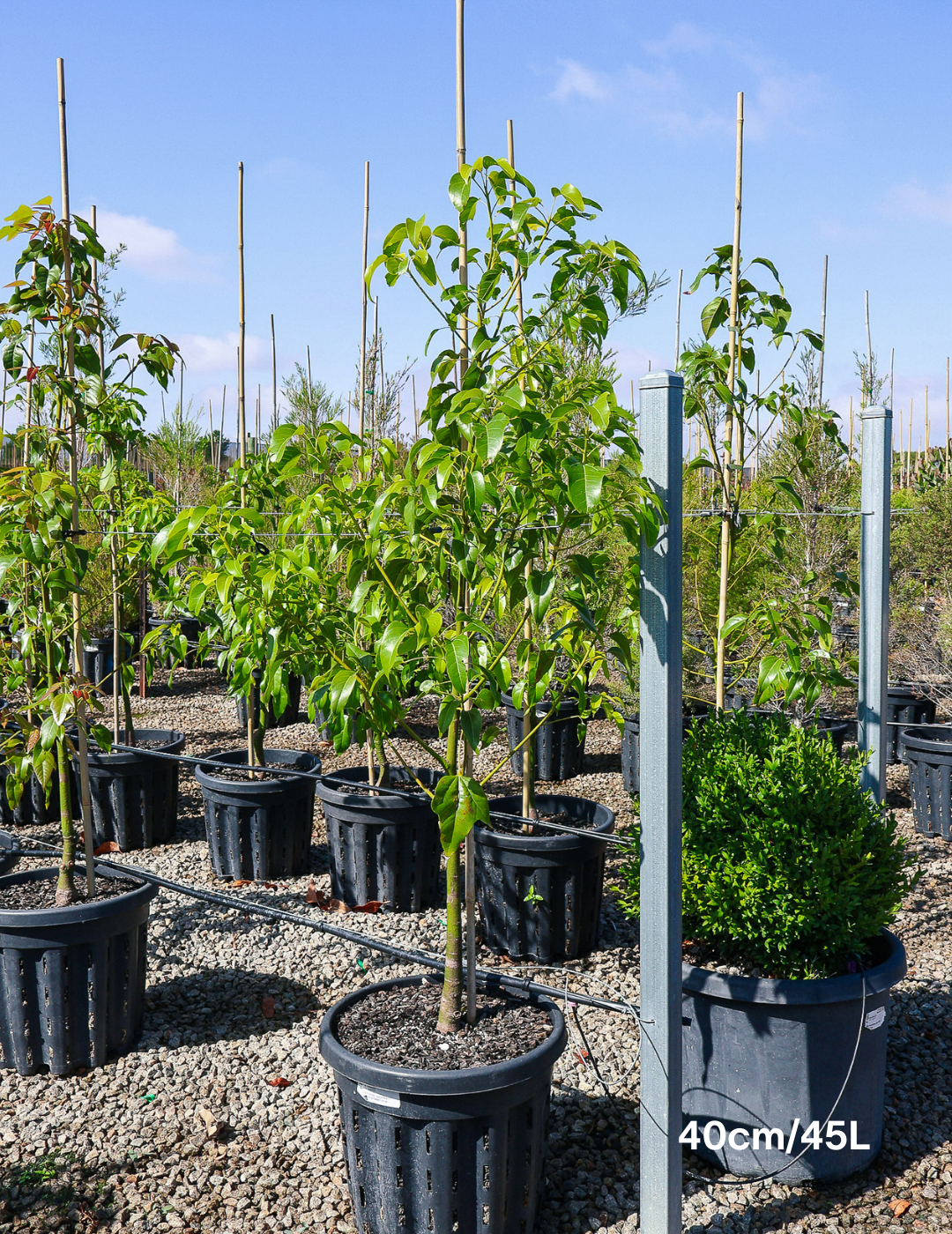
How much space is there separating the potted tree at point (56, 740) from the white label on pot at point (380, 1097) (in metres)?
1.13

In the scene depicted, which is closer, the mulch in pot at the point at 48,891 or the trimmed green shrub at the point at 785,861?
the trimmed green shrub at the point at 785,861

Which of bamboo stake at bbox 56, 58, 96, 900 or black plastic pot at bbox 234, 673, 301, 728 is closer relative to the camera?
bamboo stake at bbox 56, 58, 96, 900

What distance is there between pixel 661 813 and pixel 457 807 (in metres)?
0.41

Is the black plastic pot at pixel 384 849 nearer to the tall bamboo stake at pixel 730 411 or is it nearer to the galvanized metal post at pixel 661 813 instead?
the tall bamboo stake at pixel 730 411

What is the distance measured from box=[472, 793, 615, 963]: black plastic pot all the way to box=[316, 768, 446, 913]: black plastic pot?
0.45 meters

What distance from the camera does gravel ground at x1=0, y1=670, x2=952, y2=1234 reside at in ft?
7.00

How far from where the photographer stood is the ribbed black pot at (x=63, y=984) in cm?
264

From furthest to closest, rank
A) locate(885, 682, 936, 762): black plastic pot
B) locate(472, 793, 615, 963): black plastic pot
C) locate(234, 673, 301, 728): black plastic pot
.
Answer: locate(234, 673, 301, 728): black plastic pot, locate(885, 682, 936, 762): black plastic pot, locate(472, 793, 615, 963): black plastic pot

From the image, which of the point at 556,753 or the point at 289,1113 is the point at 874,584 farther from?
the point at 556,753

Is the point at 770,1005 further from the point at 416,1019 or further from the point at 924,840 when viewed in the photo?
the point at 924,840

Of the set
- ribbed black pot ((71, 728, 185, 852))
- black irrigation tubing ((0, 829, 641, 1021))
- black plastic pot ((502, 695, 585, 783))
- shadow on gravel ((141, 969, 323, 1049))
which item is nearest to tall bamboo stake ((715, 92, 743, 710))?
black irrigation tubing ((0, 829, 641, 1021))

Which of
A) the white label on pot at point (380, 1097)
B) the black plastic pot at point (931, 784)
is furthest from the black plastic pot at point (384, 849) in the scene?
the black plastic pot at point (931, 784)

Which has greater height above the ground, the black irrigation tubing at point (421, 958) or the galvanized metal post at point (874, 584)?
the galvanized metal post at point (874, 584)

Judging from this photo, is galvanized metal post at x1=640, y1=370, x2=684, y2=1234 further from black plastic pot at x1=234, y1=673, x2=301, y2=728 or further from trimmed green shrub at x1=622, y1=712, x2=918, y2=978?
black plastic pot at x1=234, y1=673, x2=301, y2=728
